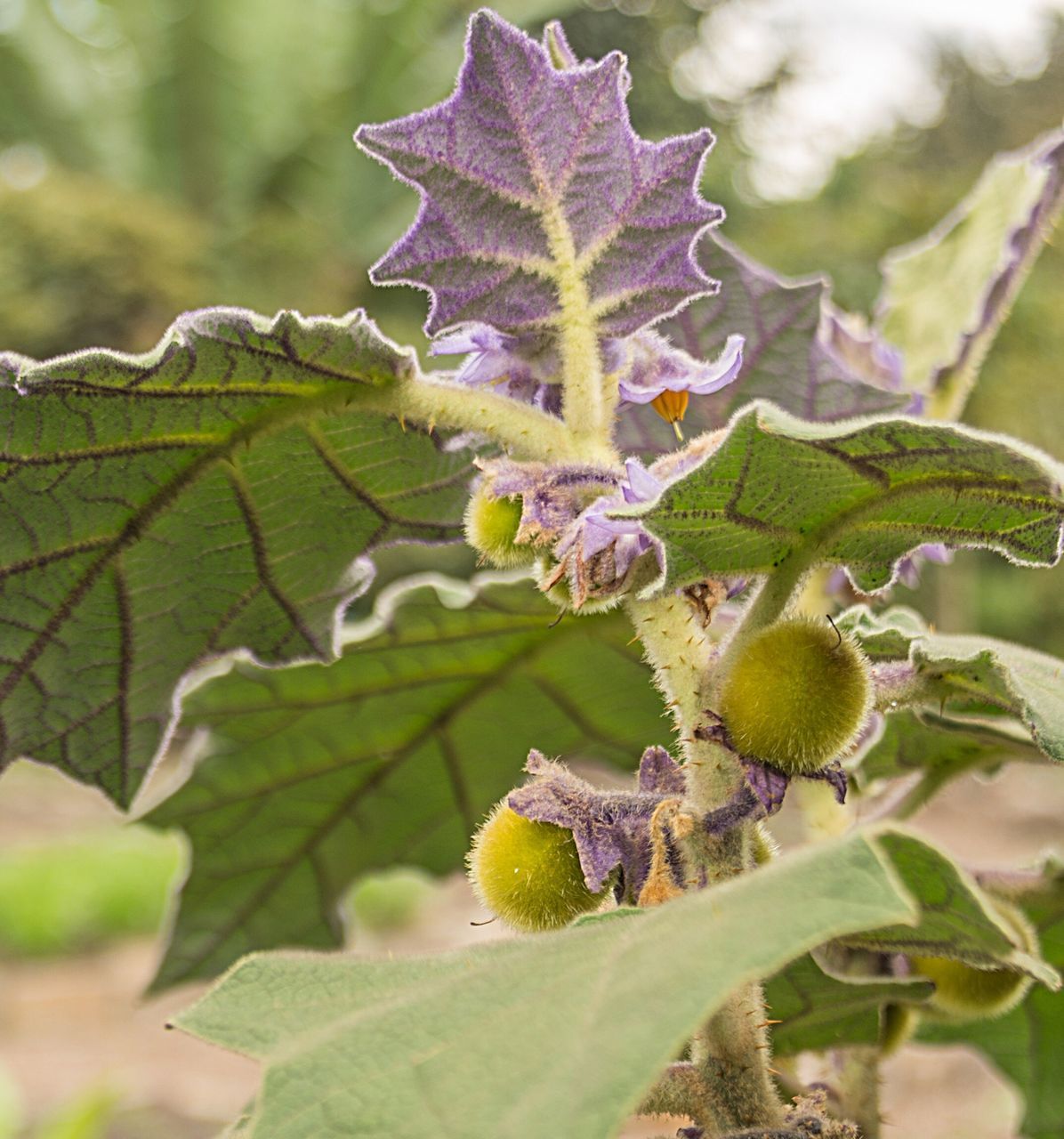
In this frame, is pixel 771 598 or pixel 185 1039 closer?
pixel 771 598

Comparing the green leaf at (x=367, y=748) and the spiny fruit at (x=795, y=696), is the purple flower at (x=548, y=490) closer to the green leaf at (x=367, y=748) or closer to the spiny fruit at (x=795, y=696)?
the spiny fruit at (x=795, y=696)

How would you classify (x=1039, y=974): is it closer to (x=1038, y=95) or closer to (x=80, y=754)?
(x=80, y=754)

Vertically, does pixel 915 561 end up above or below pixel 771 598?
above

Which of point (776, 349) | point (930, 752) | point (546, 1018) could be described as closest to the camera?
point (546, 1018)

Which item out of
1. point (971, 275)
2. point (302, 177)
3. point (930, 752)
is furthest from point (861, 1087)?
point (302, 177)

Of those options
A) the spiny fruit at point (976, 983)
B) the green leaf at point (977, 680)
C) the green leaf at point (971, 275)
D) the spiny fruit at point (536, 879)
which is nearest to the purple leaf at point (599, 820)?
the spiny fruit at point (536, 879)

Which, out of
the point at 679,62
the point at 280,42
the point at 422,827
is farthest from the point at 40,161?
the point at 422,827

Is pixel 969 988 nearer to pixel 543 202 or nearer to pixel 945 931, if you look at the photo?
pixel 945 931
